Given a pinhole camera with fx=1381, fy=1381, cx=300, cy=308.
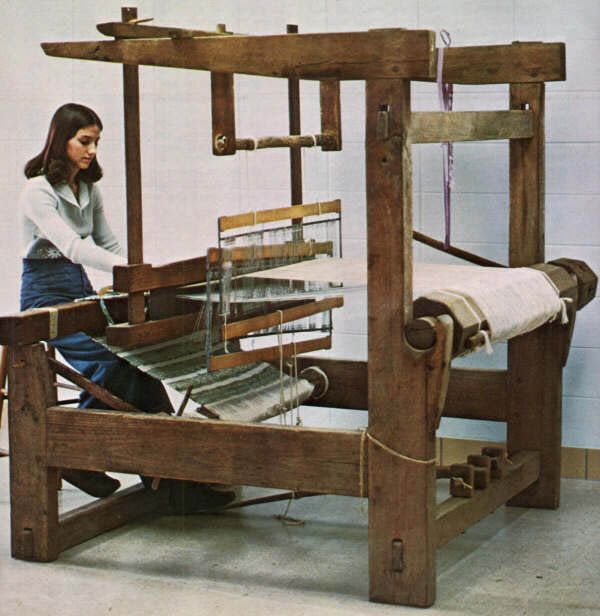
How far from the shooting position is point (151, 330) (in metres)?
4.41

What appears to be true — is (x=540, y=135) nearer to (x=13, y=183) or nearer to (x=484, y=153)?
(x=484, y=153)

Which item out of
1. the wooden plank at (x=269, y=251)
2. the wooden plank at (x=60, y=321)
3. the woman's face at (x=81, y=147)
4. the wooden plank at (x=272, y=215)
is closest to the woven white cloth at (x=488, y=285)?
the wooden plank at (x=269, y=251)

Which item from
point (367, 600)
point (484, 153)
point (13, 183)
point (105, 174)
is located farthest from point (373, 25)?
point (367, 600)

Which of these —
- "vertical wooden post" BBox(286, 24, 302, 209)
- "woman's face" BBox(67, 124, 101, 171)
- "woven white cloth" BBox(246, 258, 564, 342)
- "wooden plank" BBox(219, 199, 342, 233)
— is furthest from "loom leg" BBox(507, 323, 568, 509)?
"woman's face" BBox(67, 124, 101, 171)

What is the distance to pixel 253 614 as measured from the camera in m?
3.90

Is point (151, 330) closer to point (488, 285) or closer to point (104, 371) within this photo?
point (104, 371)

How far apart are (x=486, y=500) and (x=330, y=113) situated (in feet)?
4.67

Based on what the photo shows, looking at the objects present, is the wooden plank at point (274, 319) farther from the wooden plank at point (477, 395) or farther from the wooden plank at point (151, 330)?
the wooden plank at point (477, 395)

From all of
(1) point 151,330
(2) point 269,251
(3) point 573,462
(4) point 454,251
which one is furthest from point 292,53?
(3) point 573,462

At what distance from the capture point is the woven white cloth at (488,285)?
162 inches

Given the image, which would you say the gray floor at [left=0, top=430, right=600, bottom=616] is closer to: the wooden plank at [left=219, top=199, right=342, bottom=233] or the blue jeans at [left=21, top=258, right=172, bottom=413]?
the blue jeans at [left=21, top=258, right=172, bottom=413]

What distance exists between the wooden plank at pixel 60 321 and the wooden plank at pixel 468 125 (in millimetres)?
1286

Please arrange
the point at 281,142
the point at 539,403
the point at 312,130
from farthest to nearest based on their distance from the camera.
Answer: the point at 312,130
the point at 539,403
the point at 281,142

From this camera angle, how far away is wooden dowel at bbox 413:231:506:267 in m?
5.02
